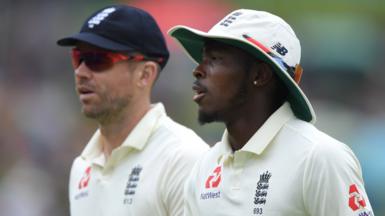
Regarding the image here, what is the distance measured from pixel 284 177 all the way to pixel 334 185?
0.83ft

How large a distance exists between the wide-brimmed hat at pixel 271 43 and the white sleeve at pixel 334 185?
0.37 metres

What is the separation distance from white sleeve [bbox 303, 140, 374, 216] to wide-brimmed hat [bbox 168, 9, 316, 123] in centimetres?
37

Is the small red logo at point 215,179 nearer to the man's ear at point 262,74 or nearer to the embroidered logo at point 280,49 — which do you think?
→ the man's ear at point 262,74

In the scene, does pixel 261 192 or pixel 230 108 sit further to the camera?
pixel 230 108

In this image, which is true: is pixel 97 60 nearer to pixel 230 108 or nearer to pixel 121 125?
pixel 121 125

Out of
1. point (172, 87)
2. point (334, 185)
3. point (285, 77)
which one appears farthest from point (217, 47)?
point (172, 87)

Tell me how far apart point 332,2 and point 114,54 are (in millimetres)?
7895

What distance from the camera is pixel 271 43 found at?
5.72 meters

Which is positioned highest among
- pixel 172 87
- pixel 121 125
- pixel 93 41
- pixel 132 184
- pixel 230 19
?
pixel 230 19

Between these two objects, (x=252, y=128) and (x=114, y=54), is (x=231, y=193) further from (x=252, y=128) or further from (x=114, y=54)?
(x=114, y=54)

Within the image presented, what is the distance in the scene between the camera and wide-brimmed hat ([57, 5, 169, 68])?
7043 mm

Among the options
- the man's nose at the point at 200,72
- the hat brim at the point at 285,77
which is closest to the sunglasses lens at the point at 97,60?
the hat brim at the point at 285,77

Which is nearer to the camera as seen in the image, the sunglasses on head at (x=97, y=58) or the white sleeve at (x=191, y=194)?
the white sleeve at (x=191, y=194)

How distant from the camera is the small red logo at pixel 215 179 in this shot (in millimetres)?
5859
